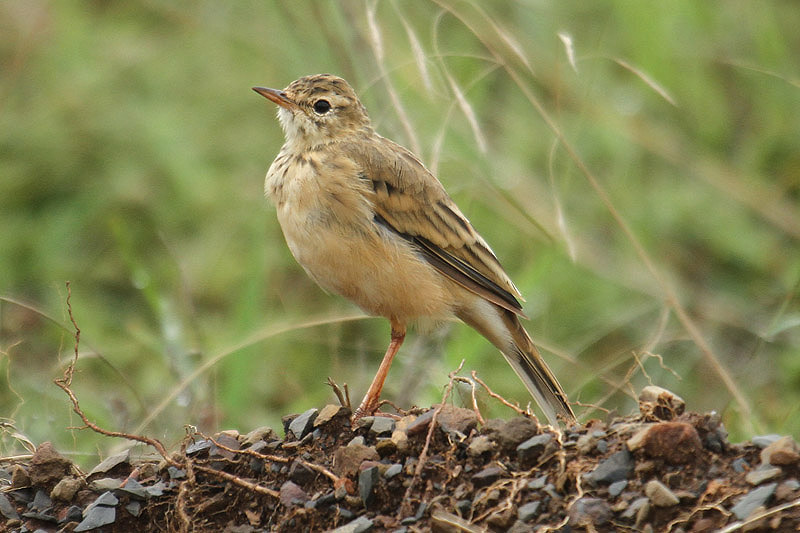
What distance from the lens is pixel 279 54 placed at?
909 cm

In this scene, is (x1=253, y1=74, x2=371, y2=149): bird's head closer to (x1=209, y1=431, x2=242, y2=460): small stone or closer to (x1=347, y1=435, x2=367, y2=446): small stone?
(x1=209, y1=431, x2=242, y2=460): small stone

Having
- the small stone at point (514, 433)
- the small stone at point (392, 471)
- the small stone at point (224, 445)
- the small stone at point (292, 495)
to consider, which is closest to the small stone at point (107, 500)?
the small stone at point (224, 445)

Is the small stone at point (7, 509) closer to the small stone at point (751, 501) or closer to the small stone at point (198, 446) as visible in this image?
the small stone at point (198, 446)

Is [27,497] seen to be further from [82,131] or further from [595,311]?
[82,131]

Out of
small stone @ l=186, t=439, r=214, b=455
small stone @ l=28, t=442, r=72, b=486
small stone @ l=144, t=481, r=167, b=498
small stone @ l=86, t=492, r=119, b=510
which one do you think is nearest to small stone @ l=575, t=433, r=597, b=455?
small stone @ l=186, t=439, r=214, b=455

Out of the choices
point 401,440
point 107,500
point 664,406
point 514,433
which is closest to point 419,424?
point 401,440

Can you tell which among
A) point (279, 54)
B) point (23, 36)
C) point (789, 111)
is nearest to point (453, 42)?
point (279, 54)

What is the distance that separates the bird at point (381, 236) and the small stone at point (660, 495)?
1.75 metres

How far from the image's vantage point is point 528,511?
3760mm

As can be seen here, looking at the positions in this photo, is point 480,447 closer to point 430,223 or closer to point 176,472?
point 176,472

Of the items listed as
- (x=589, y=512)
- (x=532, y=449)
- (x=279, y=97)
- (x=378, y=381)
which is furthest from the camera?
(x=279, y=97)

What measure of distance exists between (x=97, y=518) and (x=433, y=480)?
1.25 metres

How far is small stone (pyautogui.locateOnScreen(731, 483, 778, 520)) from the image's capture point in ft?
11.6

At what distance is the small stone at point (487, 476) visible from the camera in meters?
3.98
